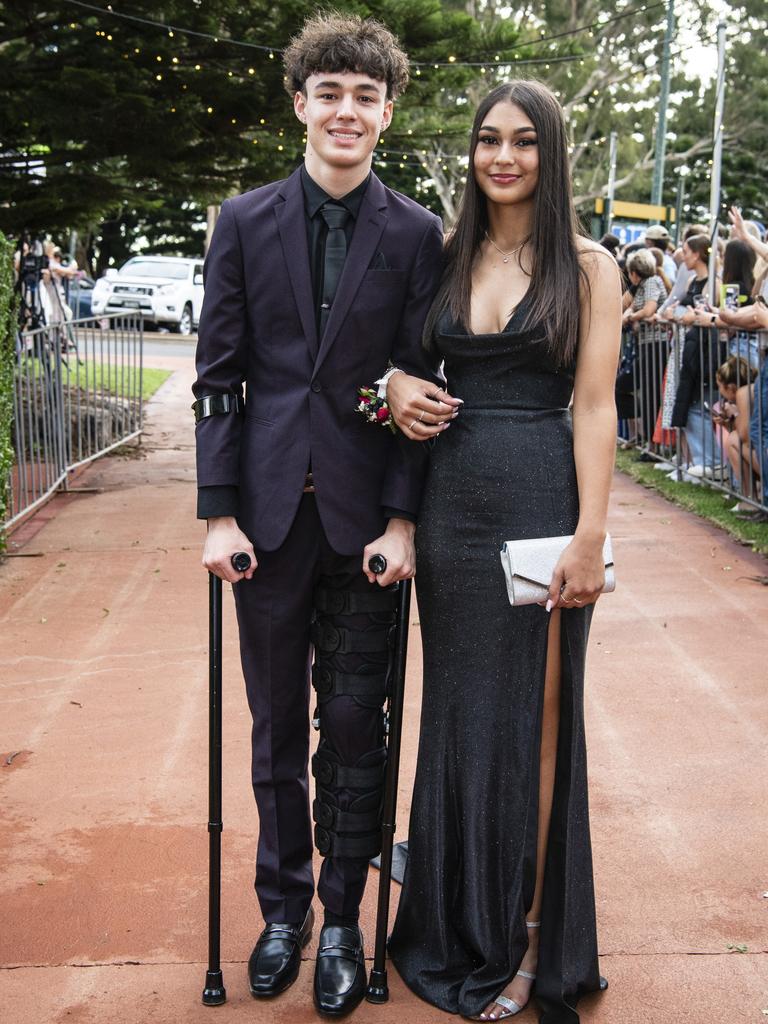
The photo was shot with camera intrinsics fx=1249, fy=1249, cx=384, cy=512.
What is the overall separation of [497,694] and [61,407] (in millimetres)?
7587

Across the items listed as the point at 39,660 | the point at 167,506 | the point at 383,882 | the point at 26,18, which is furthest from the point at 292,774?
the point at 26,18

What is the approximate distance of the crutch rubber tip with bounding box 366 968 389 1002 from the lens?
317 cm

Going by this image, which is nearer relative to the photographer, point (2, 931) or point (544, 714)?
point (544, 714)

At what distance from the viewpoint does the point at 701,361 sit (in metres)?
10.1

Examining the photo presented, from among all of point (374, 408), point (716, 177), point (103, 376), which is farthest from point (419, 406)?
point (103, 376)

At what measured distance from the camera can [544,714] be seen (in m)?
3.17

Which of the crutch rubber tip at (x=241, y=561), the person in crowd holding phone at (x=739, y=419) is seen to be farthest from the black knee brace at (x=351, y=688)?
the person in crowd holding phone at (x=739, y=419)

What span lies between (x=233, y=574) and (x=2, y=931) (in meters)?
1.28

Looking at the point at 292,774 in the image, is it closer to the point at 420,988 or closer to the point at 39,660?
the point at 420,988

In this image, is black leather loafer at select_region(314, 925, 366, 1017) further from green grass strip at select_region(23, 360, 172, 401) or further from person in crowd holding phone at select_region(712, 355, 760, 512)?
green grass strip at select_region(23, 360, 172, 401)

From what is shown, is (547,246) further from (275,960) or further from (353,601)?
(275,960)

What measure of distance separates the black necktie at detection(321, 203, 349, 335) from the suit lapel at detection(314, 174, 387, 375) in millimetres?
32

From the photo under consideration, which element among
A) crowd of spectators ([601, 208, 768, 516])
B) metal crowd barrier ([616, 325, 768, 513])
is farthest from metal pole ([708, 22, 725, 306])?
metal crowd barrier ([616, 325, 768, 513])

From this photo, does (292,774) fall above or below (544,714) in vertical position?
below
